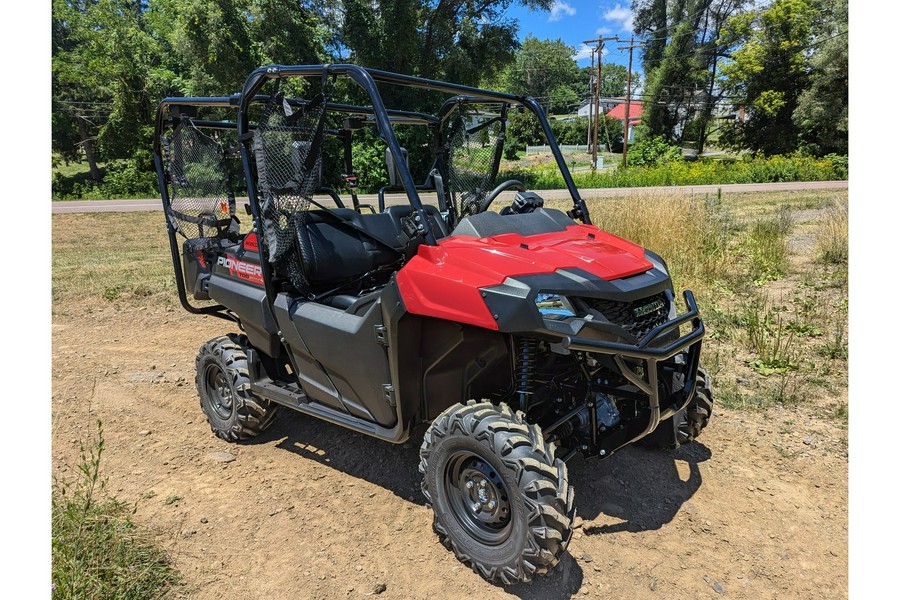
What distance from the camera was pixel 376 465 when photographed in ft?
12.4

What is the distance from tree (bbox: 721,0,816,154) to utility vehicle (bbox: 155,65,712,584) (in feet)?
123

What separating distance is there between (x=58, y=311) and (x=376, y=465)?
578cm

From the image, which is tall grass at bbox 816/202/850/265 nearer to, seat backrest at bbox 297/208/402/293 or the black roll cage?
the black roll cage

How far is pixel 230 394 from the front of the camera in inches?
163

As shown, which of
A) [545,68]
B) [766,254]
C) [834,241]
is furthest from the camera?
[545,68]

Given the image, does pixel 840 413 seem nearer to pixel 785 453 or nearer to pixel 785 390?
pixel 785 390

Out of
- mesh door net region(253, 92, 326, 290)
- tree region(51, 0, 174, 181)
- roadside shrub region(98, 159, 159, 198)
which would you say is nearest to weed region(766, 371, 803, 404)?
mesh door net region(253, 92, 326, 290)

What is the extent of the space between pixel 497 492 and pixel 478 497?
15cm

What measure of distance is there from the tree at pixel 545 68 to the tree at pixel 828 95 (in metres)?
48.1

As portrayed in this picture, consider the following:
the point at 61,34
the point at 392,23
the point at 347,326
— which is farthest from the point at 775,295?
the point at 61,34

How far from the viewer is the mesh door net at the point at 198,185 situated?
14.0 feet

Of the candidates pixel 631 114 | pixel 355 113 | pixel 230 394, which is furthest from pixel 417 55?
pixel 631 114

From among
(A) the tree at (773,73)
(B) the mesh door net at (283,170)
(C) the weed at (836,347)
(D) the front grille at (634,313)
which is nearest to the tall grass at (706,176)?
(A) the tree at (773,73)

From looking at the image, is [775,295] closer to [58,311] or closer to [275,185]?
[275,185]
